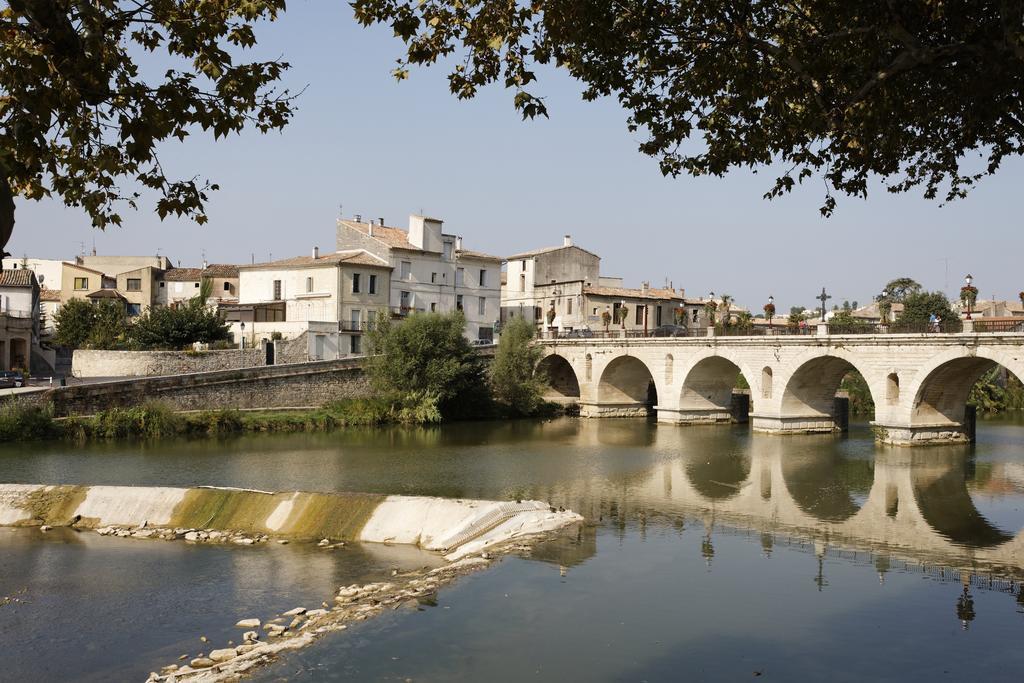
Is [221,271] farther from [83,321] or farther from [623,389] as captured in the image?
[623,389]

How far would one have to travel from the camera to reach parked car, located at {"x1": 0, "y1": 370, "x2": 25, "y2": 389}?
39.1m

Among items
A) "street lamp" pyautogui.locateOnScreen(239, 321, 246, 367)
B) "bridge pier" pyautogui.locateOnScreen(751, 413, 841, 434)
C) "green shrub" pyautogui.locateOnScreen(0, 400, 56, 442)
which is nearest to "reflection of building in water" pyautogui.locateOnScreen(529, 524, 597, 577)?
"bridge pier" pyautogui.locateOnScreen(751, 413, 841, 434)

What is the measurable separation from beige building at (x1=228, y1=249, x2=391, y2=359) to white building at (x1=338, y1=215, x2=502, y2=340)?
3.45 ft

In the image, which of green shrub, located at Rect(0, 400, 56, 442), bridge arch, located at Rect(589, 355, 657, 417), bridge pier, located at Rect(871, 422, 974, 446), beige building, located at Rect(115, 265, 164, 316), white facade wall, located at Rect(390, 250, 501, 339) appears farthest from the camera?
beige building, located at Rect(115, 265, 164, 316)

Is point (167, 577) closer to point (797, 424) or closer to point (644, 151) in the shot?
point (644, 151)

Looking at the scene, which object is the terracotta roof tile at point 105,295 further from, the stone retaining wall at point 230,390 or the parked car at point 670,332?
the parked car at point 670,332

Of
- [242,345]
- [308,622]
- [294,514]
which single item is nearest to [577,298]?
[242,345]

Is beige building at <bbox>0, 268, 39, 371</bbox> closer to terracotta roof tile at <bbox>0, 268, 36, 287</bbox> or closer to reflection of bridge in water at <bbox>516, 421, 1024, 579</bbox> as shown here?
terracotta roof tile at <bbox>0, 268, 36, 287</bbox>

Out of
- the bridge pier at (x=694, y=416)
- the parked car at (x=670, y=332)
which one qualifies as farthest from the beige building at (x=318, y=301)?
the bridge pier at (x=694, y=416)

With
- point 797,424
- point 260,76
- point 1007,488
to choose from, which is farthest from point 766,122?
point 797,424

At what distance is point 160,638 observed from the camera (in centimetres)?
1344

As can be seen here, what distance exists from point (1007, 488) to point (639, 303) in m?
41.9

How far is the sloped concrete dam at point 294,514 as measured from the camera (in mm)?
19594

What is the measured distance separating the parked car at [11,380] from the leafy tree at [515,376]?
22670 millimetres
